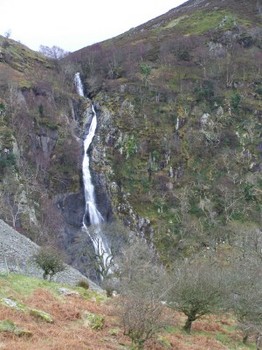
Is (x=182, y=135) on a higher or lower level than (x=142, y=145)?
lower

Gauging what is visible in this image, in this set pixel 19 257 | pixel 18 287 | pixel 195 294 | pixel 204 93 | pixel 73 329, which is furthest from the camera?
pixel 204 93

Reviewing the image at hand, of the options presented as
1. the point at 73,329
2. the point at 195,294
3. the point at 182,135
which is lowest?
the point at 182,135

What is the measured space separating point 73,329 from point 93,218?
5643cm

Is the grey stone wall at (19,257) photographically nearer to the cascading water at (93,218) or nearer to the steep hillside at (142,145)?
the cascading water at (93,218)

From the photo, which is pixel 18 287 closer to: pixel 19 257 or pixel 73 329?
pixel 73 329

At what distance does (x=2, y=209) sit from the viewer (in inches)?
2515

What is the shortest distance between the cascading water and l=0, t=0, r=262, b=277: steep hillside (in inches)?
43.6

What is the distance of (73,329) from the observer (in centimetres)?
1573

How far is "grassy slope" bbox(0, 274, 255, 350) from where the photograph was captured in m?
13.3

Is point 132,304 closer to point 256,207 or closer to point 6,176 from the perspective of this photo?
point 6,176

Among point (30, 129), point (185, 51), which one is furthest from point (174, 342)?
point (185, 51)

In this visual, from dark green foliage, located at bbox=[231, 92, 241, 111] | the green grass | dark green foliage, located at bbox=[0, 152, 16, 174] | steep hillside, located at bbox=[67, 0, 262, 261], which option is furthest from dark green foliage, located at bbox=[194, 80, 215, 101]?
the green grass

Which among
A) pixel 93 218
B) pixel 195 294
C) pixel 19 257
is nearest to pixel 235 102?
pixel 93 218

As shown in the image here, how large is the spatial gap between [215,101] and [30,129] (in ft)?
133
